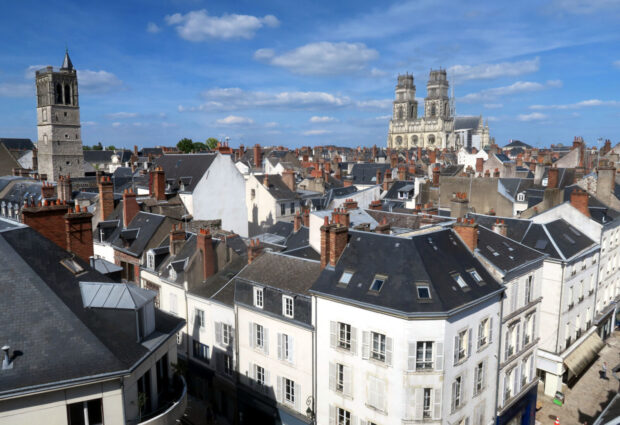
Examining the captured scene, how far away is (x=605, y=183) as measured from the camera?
34.7 meters

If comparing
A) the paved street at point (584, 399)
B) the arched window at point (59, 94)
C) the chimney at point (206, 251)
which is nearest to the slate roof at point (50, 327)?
the chimney at point (206, 251)

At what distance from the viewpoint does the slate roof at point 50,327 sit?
409 inches

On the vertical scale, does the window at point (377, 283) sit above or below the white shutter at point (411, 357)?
above

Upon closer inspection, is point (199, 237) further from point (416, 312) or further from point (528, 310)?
point (528, 310)

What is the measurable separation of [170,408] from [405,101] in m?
172

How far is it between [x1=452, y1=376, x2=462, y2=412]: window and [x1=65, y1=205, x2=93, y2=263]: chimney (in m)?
14.6

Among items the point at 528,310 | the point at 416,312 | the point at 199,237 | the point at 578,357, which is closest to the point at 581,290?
the point at 578,357

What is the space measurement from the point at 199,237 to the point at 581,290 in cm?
2292

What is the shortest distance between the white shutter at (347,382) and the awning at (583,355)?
15575 mm

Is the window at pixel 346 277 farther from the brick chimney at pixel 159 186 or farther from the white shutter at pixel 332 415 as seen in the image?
the brick chimney at pixel 159 186

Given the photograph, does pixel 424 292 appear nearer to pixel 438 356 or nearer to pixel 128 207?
pixel 438 356

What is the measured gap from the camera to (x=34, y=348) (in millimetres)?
10609

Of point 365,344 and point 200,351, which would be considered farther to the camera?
point 200,351

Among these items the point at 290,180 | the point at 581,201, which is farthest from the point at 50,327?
the point at 290,180
